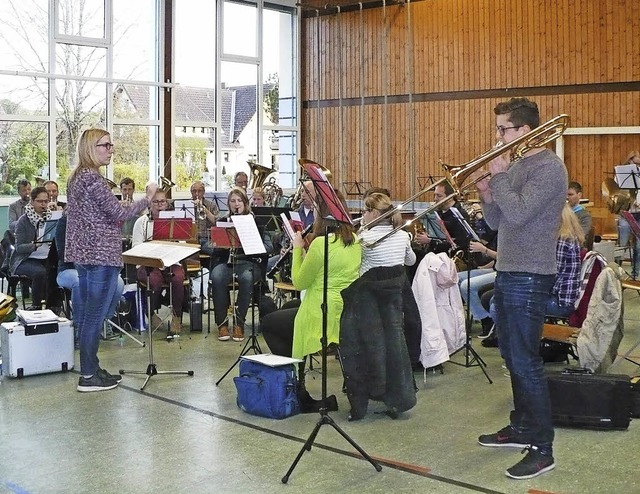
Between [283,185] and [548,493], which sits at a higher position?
[283,185]

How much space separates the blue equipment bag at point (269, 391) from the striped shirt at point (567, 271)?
6.61 ft

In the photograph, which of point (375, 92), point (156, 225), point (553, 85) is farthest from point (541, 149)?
point (375, 92)

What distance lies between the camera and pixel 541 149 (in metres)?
4.12

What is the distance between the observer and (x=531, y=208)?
12.9 feet

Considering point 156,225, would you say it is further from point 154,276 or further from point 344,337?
point 344,337

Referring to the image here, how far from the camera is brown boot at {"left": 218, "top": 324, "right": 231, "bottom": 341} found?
7.92m

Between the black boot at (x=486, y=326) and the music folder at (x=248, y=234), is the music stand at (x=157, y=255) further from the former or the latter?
the black boot at (x=486, y=326)

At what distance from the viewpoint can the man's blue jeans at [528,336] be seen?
4074 mm

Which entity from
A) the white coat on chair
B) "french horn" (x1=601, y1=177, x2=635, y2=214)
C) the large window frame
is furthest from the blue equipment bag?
the large window frame

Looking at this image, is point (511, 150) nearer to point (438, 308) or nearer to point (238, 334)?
point (438, 308)

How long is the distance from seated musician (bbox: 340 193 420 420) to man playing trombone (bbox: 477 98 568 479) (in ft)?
3.65

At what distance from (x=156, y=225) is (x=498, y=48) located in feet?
33.6

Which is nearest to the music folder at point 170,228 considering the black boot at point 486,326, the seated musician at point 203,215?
the seated musician at point 203,215

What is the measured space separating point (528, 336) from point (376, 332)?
1291mm
